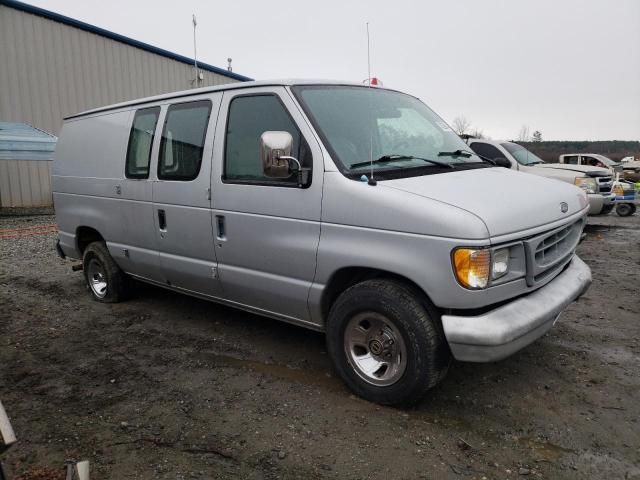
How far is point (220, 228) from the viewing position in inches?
160

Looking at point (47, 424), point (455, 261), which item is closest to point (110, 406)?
point (47, 424)

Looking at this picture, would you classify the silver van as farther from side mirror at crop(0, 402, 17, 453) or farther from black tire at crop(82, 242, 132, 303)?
side mirror at crop(0, 402, 17, 453)

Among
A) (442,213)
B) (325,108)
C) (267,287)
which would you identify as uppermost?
(325,108)

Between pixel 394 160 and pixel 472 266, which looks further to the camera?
pixel 394 160

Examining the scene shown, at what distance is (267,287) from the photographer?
12.5 feet

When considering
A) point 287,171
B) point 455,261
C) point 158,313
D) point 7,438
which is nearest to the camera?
point 7,438

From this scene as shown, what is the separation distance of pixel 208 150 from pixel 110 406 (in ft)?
6.71

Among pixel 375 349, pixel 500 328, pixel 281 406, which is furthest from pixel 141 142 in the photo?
pixel 500 328

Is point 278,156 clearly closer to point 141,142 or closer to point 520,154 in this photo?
point 141,142

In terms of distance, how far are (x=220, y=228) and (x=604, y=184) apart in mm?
10537

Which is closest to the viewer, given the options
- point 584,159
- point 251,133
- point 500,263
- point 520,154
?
point 500,263

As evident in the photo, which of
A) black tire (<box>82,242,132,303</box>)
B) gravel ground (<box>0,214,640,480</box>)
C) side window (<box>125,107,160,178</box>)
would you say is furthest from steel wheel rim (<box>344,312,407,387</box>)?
black tire (<box>82,242,132,303</box>)

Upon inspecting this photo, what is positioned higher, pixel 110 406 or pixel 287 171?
pixel 287 171

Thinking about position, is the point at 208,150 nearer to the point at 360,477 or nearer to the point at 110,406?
the point at 110,406
